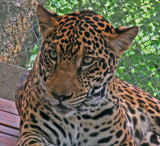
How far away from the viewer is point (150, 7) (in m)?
5.18

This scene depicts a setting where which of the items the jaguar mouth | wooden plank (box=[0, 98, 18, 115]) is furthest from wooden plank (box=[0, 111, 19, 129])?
the jaguar mouth

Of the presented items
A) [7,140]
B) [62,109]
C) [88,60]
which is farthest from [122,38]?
[7,140]

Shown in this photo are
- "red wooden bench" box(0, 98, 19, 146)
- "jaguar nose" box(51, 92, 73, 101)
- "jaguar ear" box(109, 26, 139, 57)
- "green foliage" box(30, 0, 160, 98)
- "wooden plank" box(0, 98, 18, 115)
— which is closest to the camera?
"jaguar nose" box(51, 92, 73, 101)

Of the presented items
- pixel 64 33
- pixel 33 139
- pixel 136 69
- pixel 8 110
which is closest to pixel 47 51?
pixel 64 33

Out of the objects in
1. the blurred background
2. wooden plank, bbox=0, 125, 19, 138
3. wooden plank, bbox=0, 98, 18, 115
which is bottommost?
wooden plank, bbox=0, 98, 18, 115

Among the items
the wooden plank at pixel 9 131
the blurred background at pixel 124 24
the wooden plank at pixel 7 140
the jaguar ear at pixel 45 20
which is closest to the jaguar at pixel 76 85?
the jaguar ear at pixel 45 20

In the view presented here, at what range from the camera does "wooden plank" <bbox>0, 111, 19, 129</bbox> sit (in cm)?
369

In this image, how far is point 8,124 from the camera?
146 inches

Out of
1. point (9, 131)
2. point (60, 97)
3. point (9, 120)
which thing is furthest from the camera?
point (9, 120)

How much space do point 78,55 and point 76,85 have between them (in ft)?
0.64

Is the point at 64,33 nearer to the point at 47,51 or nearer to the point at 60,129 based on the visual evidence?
the point at 47,51

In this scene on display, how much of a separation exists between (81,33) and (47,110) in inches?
24.5

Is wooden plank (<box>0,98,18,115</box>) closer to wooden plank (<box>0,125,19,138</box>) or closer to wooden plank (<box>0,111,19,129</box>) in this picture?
wooden plank (<box>0,111,19,129</box>)

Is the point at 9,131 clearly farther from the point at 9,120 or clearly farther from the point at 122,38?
the point at 122,38
